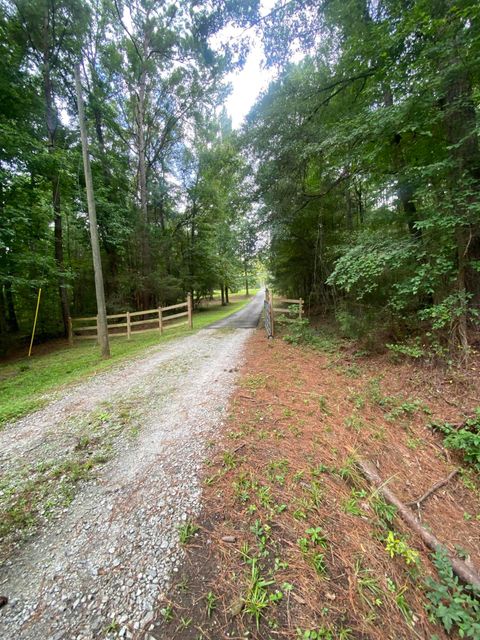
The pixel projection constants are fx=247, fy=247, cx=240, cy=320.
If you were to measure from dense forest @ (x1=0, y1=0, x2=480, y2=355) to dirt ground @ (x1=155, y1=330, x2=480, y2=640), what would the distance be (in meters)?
2.02

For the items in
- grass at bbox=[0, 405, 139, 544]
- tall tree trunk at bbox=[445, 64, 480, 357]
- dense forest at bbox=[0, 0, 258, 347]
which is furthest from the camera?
dense forest at bbox=[0, 0, 258, 347]

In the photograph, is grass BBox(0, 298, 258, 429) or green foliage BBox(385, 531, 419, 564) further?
grass BBox(0, 298, 258, 429)

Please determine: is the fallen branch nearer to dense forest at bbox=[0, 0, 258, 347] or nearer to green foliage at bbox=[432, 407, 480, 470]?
green foliage at bbox=[432, 407, 480, 470]

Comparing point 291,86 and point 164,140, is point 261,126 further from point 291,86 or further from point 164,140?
point 164,140

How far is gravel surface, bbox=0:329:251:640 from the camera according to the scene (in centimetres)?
131

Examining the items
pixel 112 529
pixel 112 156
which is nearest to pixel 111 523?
pixel 112 529

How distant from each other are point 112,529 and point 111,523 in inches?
2.4

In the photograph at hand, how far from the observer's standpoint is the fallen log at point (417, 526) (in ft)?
5.11

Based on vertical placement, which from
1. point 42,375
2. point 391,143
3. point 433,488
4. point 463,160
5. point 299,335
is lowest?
point 42,375

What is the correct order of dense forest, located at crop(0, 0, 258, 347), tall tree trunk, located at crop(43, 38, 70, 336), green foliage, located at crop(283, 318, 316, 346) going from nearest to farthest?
1. green foliage, located at crop(283, 318, 316, 346)
2. dense forest, located at crop(0, 0, 258, 347)
3. tall tree trunk, located at crop(43, 38, 70, 336)

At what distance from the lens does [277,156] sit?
642 cm

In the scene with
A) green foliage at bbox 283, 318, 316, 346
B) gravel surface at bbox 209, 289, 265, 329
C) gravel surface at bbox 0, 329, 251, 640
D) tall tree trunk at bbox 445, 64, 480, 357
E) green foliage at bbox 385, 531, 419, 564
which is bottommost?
green foliage at bbox 385, 531, 419, 564

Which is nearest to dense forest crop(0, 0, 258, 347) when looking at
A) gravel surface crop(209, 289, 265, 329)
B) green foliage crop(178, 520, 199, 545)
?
gravel surface crop(209, 289, 265, 329)

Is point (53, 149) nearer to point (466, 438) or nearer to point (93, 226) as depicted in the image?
point (93, 226)
